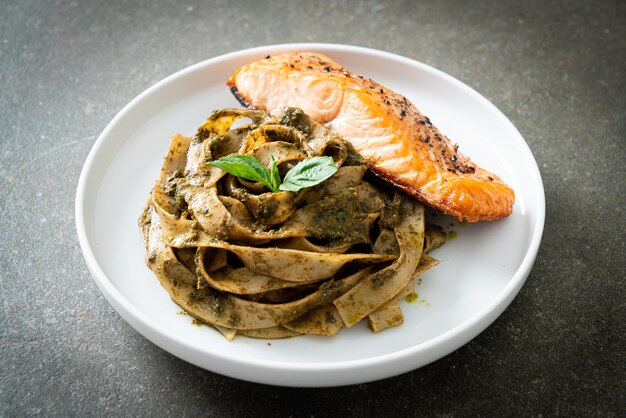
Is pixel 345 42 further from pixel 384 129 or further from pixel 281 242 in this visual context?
pixel 281 242

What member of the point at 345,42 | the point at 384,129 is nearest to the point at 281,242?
the point at 384,129

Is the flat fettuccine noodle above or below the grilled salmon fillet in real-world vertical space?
below

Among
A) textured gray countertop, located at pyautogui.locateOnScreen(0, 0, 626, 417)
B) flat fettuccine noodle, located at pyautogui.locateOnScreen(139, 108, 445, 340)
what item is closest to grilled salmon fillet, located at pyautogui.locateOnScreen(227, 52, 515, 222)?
flat fettuccine noodle, located at pyautogui.locateOnScreen(139, 108, 445, 340)

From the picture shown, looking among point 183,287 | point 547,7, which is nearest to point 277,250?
point 183,287

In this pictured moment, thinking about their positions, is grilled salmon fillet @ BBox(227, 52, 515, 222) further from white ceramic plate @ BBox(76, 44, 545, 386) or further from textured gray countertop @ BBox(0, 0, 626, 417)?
textured gray countertop @ BBox(0, 0, 626, 417)

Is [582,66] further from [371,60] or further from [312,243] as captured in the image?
[312,243]

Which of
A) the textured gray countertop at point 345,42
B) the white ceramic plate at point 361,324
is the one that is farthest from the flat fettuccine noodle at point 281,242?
the textured gray countertop at point 345,42
